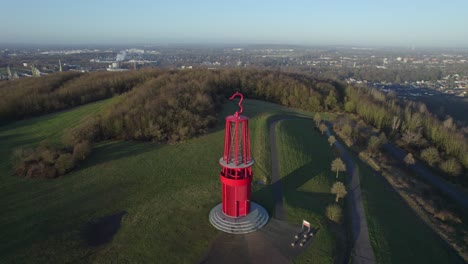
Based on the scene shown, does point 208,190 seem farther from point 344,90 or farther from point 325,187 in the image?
point 344,90

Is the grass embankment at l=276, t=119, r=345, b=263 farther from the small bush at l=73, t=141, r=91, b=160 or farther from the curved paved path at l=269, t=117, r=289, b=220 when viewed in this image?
the small bush at l=73, t=141, r=91, b=160

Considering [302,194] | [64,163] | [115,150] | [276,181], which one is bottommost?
[302,194]

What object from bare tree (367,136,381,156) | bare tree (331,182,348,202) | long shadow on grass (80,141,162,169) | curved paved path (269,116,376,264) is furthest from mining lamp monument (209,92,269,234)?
bare tree (367,136,381,156)

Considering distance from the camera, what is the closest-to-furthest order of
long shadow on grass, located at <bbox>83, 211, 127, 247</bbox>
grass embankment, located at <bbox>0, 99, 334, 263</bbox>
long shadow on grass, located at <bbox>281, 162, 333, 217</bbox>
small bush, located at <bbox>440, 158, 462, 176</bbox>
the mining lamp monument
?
grass embankment, located at <bbox>0, 99, 334, 263</bbox>
long shadow on grass, located at <bbox>83, 211, 127, 247</bbox>
the mining lamp monument
long shadow on grass, located at <bbox>281, 162, 333, 217</bbox>
small bush, located at <bbox>440, 158, 462, 176</bbox>

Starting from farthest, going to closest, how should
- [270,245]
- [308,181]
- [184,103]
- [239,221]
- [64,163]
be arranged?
[184,103], [308,181], [64,163], [239,221], [270,245]

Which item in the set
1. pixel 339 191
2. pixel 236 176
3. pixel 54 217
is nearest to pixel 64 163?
pixel 54 217

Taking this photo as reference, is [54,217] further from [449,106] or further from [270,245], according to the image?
[449,106]

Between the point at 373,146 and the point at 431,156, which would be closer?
the point at 373,146
